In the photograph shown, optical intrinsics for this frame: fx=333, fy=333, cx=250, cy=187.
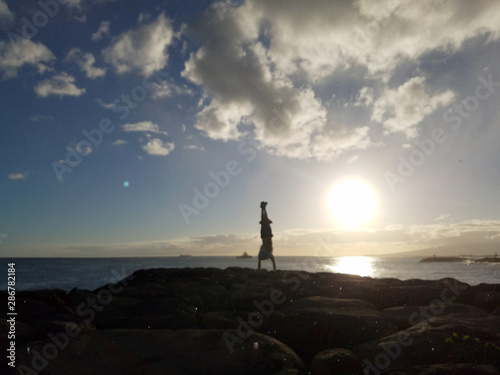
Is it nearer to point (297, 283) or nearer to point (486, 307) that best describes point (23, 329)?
point (297, 283)

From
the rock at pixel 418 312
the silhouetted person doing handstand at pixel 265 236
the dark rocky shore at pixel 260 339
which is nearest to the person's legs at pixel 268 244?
the silhouetted person doing handstand at pixel 265 236

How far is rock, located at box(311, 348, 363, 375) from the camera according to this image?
3363 mm

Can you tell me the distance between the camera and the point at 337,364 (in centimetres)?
343

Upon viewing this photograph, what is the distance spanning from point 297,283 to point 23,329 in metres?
6.28

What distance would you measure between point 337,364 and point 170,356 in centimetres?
178

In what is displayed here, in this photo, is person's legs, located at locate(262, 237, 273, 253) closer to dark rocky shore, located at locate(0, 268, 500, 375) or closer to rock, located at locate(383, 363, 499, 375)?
dark rocky shore, located at locate(0, 268, 500, 375)

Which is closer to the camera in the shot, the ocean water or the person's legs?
the person's legs

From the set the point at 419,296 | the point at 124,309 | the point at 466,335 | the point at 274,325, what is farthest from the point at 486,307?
the point at 124,309

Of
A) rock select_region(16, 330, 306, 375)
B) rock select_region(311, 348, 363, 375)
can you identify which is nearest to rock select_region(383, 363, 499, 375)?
rock select_region(311, 348, 363, 375)

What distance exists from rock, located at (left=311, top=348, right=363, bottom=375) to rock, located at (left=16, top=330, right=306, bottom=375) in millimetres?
215

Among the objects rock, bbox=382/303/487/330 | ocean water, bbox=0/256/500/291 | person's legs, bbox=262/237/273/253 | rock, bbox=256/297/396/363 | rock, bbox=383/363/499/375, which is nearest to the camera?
rock, bbox=383/363/499/375

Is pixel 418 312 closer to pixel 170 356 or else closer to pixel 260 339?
pixel 260 339

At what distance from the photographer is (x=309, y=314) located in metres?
5.00

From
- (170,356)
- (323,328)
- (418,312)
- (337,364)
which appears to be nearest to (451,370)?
(337,364)
